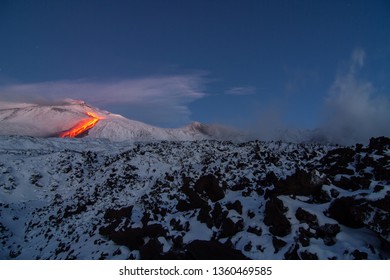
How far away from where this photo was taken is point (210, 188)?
1892 cm

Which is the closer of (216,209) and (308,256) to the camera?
(308,256)

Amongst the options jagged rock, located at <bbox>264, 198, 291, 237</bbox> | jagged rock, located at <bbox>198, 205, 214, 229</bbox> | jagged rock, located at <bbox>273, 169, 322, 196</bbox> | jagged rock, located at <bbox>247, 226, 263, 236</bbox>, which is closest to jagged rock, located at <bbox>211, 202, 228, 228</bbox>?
jagged rock, located at <bbox>198, 205, 214, 229</bbox>

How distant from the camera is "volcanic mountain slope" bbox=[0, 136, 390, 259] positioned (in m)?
12.4

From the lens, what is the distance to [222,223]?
14852 mm

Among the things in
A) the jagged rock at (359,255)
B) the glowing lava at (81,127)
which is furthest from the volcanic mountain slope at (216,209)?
the glowing lava at (81,127)

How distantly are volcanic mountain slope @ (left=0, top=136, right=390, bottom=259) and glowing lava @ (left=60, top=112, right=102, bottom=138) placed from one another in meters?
100

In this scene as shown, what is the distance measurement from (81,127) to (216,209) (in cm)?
13717

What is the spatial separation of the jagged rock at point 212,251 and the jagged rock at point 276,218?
2.27 m

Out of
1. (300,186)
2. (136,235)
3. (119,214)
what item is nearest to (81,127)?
(119,214)

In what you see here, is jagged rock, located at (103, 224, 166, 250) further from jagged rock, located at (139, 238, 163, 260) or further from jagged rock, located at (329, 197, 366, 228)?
jagged rock, located at (329, 197, 366, 228)

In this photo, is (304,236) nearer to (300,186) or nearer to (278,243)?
(278,243)

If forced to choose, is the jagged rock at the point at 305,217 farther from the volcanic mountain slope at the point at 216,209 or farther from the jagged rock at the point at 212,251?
the jagged rock at the point at 212,251

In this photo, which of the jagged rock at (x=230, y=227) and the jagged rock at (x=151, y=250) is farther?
the jagged rock at (x=230, y=227)

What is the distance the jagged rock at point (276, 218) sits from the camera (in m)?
13.0
